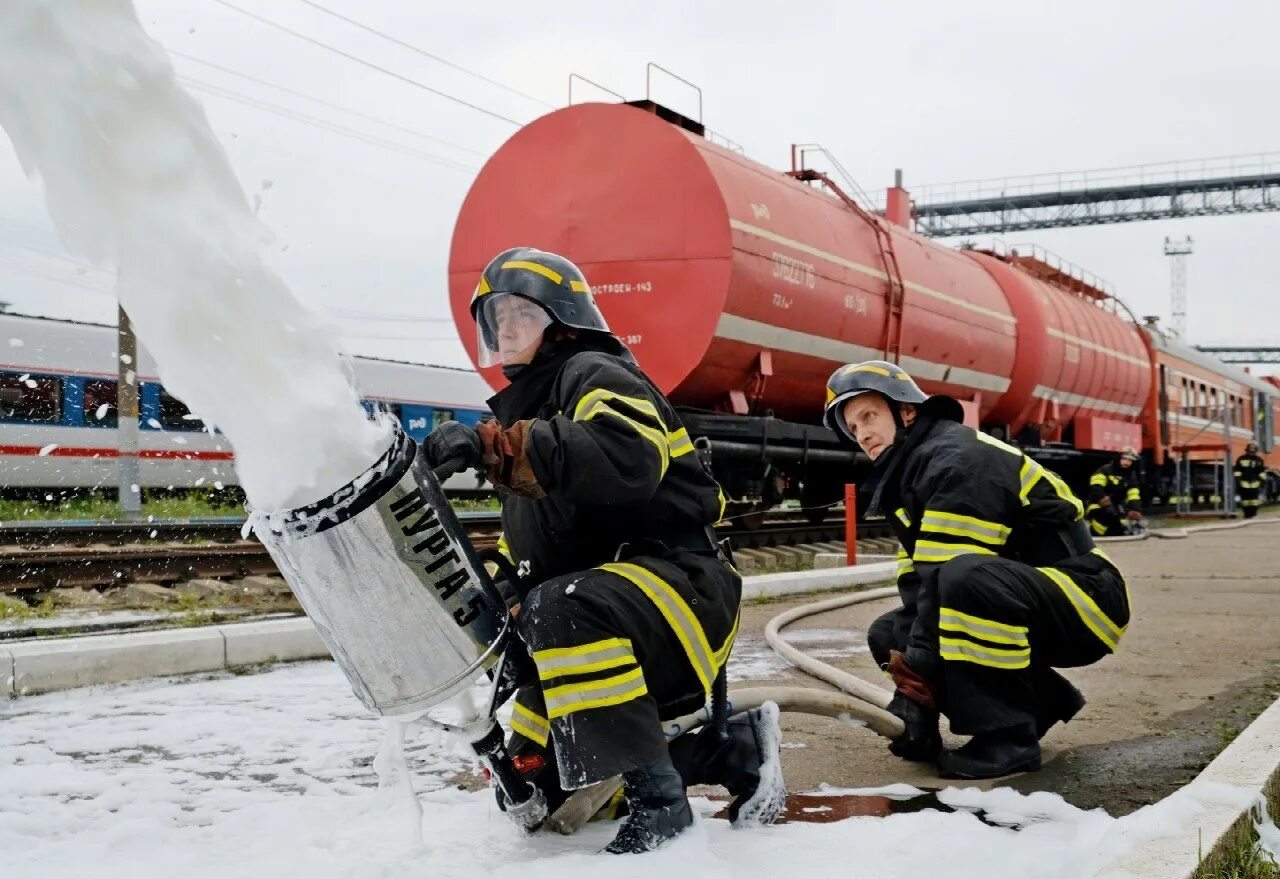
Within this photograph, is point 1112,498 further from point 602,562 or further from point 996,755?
point 602,562

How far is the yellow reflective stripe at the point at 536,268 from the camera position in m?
2.82

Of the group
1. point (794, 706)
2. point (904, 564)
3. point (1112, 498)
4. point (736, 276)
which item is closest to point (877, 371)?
point (904, 564)

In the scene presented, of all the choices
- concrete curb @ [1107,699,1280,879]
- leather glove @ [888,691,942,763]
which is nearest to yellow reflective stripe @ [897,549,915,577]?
→ leather glove @ [888,691,942,763]

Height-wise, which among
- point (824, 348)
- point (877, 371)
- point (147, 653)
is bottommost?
point (147, 653)

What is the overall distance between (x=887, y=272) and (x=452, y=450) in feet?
31.2

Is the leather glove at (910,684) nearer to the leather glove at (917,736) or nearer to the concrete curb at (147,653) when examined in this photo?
the leather glove at (917,736)

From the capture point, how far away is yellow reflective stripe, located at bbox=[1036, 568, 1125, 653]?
146 inches

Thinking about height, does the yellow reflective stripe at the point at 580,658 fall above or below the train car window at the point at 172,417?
below

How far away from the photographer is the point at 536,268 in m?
2.82

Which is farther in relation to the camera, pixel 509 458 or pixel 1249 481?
pixel 1249 481

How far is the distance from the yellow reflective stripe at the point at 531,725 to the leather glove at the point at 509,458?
0.73m

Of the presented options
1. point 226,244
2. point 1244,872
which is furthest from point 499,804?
point 1244,872

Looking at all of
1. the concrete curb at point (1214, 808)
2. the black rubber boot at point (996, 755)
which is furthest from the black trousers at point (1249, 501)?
the black rubber boot at point (996, 755)

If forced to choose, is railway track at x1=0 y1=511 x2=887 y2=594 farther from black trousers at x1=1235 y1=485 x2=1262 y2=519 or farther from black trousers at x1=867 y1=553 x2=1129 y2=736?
black trousers at x1=1235 y1=485 x2=1262 y2=519
